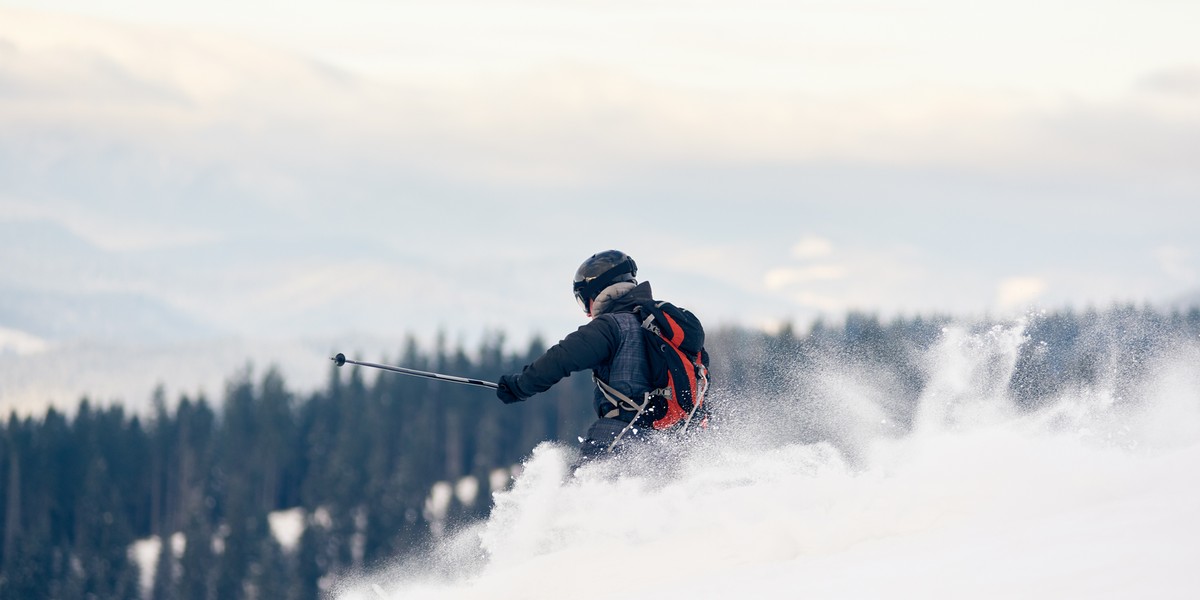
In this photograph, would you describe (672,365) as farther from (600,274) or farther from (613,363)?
(600,274)

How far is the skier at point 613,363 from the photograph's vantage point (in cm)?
1086

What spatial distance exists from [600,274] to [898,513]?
10.3ft

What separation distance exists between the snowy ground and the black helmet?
136 centimetres

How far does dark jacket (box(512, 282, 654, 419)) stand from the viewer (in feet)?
35.4

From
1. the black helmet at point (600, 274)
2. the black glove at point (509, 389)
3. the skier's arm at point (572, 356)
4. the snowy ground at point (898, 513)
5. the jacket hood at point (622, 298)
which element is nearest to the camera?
the snowy ground at point (898, 513)

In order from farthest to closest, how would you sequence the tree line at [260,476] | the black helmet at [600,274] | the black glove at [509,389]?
the tree line at [260,476], the black helmet at [600,274], the black glove at [509,389]

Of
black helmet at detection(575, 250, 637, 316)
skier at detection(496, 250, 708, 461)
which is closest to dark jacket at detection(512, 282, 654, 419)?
skier at detection(496, 250, 708, 461)

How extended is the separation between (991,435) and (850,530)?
2264 millimetres

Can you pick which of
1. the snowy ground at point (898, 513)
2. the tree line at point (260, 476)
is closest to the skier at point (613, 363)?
the snowy ground at point (898, 513)

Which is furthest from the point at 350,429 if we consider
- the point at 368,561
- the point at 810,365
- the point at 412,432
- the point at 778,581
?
the point at 778,581

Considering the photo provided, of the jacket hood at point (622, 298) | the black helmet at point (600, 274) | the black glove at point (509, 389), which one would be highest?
the black helmet at point (600, 274)

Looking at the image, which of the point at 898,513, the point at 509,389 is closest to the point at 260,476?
the point at 509,389

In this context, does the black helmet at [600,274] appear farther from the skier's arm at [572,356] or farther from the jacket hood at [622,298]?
the skier's arm at [572,356]

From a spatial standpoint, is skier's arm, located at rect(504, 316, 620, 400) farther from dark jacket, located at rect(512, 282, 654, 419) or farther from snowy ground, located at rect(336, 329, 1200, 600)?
snowy ground, located at rect(336, 329, 1200, 600)
